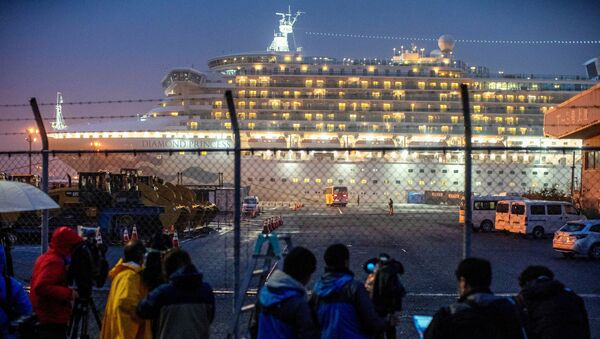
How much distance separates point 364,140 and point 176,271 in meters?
57.6

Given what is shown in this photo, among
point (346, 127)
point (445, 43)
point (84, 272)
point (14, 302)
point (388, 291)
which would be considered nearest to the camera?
point (14, 302)

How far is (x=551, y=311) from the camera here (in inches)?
157

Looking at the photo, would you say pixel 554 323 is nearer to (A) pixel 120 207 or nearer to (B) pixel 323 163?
(A) pixel 120 207

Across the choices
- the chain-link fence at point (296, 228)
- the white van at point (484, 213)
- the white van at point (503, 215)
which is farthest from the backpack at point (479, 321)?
the white van at point (484, 213)

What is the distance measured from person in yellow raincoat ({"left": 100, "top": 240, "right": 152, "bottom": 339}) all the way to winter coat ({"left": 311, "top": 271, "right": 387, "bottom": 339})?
4.79ft

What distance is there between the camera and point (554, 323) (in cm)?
396

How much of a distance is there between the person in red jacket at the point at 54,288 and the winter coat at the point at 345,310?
82.7 inches

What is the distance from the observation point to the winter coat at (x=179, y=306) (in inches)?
162

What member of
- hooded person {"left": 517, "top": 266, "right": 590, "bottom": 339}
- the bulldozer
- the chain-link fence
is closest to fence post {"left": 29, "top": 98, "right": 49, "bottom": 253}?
the chain-link fence

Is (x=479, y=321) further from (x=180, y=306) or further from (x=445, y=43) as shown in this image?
(x=445, y=43)

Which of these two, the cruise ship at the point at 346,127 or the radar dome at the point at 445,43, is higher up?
the radar dome at the point at 445,43

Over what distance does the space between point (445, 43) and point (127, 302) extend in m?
75.0

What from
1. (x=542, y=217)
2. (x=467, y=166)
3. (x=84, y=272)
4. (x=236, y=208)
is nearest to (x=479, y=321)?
(x=467, y=166)

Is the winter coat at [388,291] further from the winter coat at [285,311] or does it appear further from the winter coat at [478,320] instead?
the winter coat at [478,320]
